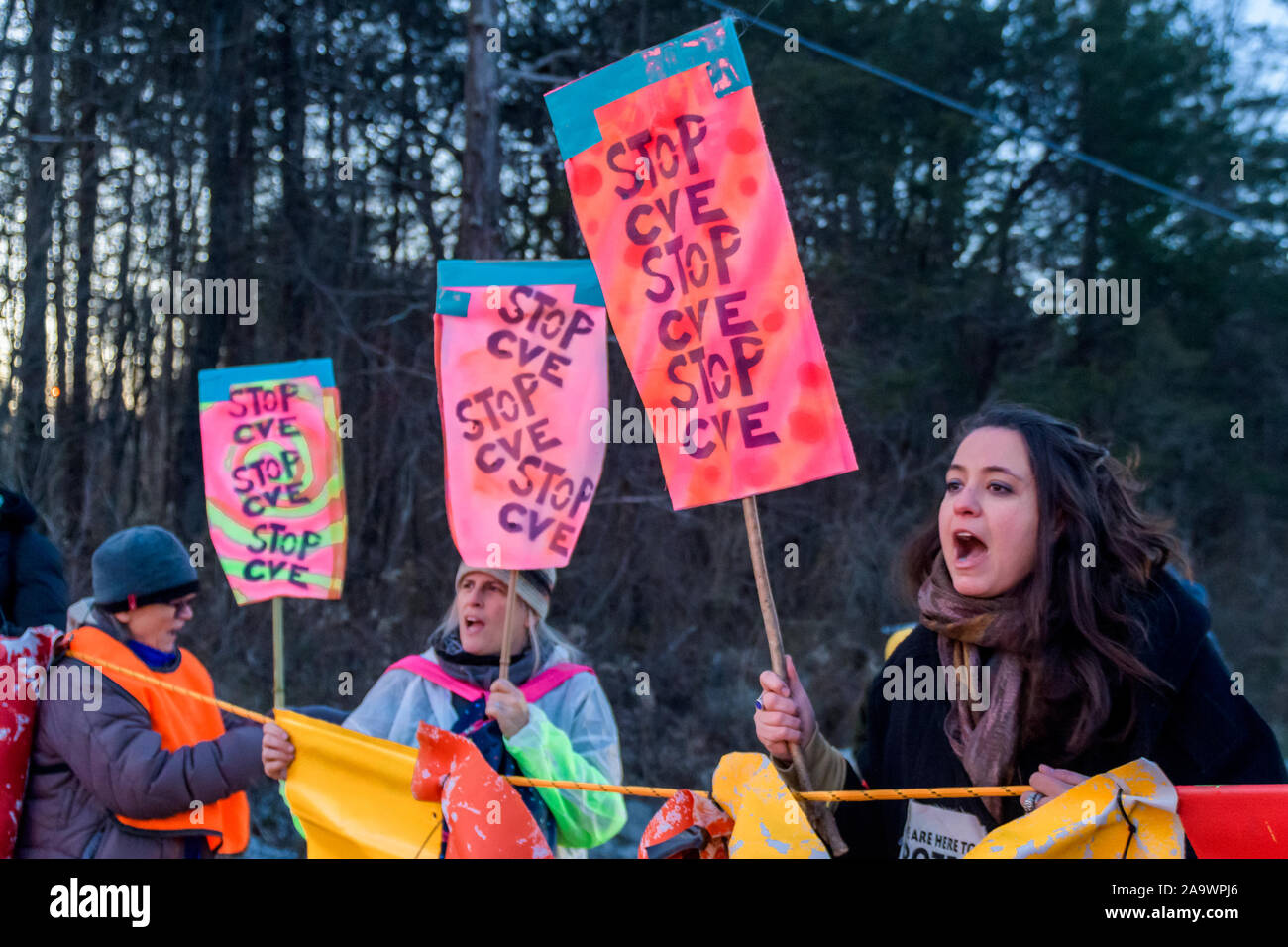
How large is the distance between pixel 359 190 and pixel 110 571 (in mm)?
7786

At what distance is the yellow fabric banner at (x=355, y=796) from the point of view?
9.96ft

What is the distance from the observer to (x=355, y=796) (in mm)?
3180

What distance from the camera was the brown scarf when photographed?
2.19 meters

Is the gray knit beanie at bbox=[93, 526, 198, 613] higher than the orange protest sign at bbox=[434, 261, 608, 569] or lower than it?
lower

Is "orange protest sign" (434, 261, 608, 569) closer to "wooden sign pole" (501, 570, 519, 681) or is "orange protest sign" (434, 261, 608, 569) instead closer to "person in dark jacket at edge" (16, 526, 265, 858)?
"wooden sign pole" (501, 570, 519, 681)

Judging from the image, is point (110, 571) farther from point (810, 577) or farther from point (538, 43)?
point (538, 43)

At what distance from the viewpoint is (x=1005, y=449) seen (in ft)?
7.59

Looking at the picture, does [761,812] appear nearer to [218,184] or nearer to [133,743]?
[133,743]

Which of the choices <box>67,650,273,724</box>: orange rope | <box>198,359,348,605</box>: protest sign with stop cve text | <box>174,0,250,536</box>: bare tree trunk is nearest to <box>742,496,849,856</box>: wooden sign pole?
<box>67,650,273,724</box>: orange rope

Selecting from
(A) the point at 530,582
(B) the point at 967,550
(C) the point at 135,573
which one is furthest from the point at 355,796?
(B) the point at 967,550

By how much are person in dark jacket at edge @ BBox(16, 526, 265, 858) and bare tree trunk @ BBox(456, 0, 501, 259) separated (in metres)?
5.19

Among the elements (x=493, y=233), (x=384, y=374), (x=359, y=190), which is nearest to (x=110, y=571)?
(x=493, y=233)

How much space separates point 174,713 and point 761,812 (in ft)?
6.70

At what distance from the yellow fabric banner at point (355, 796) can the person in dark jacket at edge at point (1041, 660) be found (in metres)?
1.17
